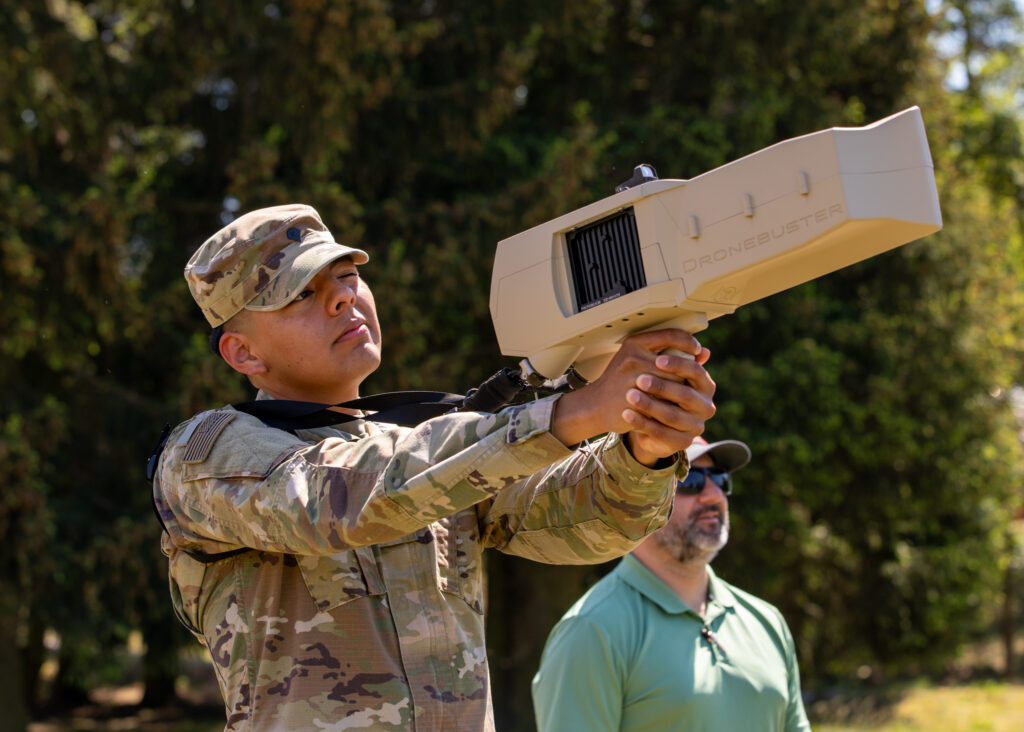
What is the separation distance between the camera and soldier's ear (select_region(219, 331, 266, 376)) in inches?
92.2

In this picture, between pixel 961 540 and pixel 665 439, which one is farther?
pixel 961 540

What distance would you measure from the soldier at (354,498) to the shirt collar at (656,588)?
144 centimetres

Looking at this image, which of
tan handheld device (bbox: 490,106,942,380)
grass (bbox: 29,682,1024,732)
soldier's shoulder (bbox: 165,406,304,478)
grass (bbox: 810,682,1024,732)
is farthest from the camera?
→ grass (bbox: 29,682,1024,732)

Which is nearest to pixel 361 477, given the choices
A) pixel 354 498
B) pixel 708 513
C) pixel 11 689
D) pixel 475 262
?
pixel 354 498

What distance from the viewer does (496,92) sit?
11.0 metres

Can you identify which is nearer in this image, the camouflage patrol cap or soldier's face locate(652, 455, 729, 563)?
the camouflage patrol cap

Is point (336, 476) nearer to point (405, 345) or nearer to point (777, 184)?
point (777, 184)

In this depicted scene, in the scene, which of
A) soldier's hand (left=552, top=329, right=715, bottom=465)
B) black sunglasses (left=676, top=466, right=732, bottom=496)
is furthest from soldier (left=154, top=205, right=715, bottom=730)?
black sunglasses (left=676, top=466, right=732, bottom=496)

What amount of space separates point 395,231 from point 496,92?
1751mm

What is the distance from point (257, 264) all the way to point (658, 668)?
81.8 inches

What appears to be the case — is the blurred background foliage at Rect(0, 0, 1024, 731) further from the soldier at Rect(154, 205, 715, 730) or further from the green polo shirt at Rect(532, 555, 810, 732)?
the soldier at Rect(154, 205, 715, 730)

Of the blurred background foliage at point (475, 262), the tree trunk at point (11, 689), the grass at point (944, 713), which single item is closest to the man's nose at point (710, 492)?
the blurred background foliage at point (475, 262)

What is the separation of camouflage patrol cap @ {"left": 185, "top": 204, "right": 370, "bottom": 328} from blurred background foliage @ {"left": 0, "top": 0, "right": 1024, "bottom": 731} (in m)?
6.90

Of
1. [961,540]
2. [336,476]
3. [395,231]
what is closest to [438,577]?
[336,476]
